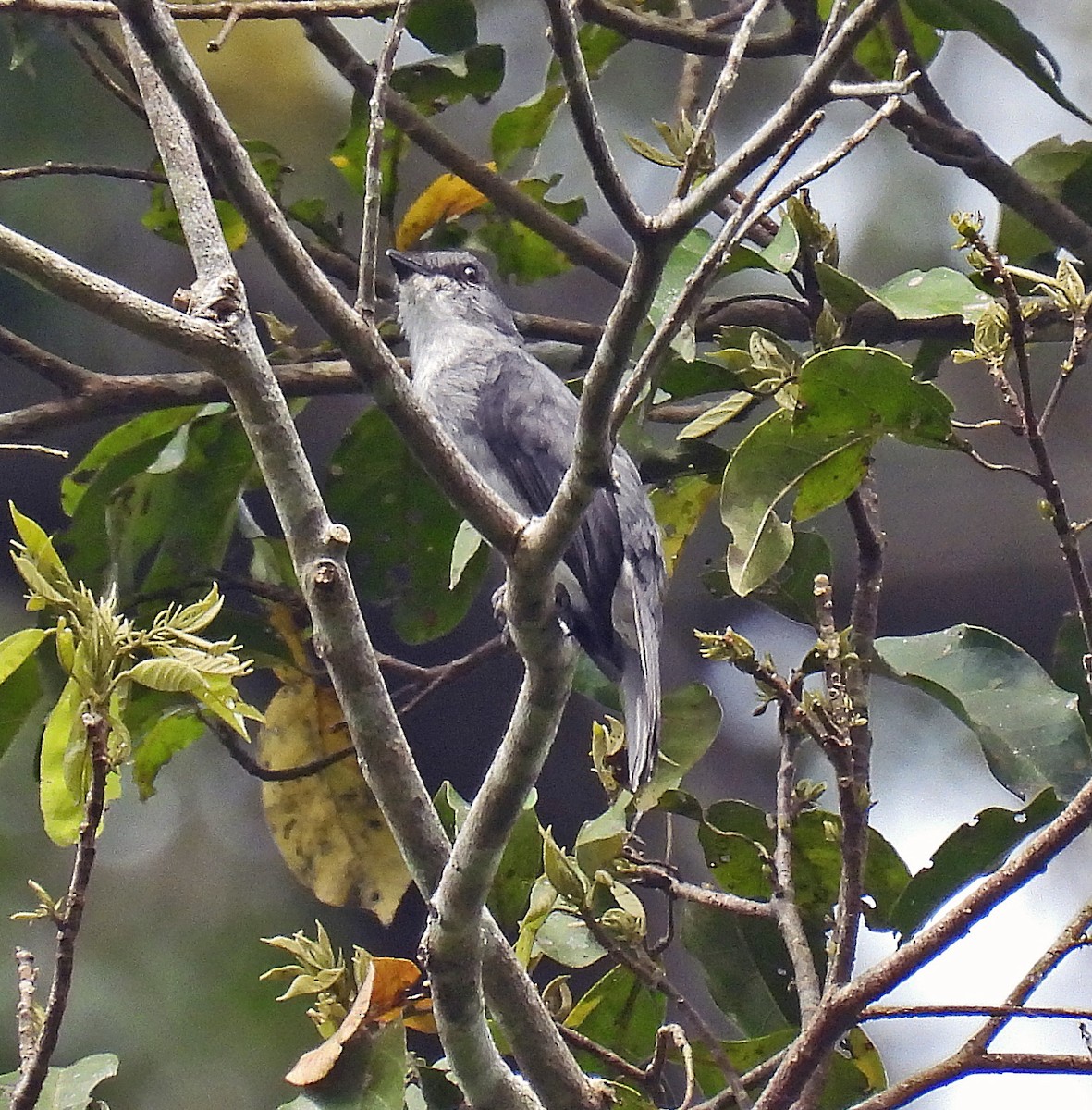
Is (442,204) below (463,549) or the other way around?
the other way around

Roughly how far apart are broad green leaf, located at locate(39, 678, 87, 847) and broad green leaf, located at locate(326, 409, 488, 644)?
1010mm

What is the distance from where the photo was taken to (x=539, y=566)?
3.93ft

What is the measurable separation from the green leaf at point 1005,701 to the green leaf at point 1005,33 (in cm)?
78

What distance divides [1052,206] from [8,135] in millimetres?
2133

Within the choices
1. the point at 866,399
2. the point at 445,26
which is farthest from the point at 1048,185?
the point at 445,26

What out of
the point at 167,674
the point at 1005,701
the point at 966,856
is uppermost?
the point at 1005,701

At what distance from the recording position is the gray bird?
200 cm

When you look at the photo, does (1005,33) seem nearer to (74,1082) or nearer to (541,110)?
(541,110)

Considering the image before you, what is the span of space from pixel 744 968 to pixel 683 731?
0.30m

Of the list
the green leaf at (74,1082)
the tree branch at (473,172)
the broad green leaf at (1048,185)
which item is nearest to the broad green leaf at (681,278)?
the tree branch at (473,172)

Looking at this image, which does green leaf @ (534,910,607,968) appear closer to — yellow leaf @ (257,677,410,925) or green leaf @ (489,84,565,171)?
yellow leaf @ (257,677,410,925)

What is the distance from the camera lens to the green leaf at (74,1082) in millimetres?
1538

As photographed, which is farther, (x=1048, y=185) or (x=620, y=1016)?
(x=1048, y=185)

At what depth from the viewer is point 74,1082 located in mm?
1588
